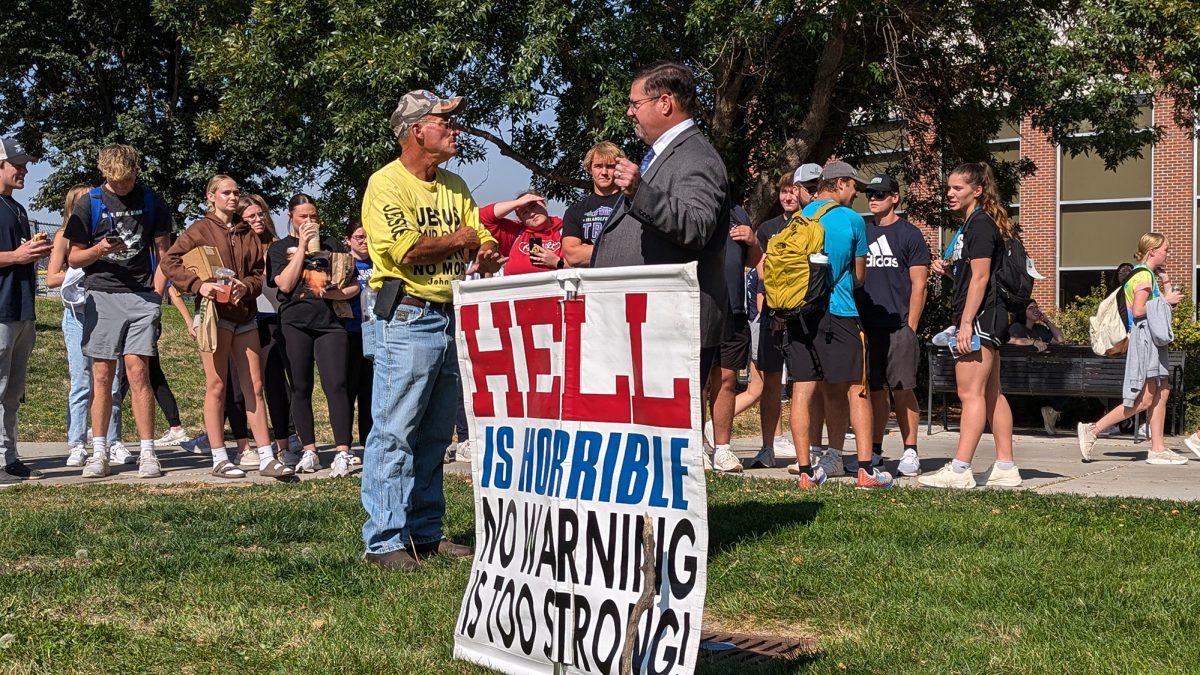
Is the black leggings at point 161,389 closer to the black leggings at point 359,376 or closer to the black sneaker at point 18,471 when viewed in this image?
the black sneaker at point 18,471

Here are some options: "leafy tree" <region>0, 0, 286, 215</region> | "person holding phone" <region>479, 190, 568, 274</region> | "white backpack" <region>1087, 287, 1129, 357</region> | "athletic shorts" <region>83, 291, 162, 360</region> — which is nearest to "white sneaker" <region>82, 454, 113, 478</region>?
"athletic shorts" <region>83, 291, 162, 360</region>

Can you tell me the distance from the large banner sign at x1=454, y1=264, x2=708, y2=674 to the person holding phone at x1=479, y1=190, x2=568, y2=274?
289 cm

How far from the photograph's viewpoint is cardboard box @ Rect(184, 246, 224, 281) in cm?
866

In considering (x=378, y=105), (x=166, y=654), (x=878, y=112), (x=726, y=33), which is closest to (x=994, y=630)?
(x=166, y=654)

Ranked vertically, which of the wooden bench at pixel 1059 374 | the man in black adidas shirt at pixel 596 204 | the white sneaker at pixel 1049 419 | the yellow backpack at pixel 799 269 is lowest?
the white sneaker at pixel 1049 419

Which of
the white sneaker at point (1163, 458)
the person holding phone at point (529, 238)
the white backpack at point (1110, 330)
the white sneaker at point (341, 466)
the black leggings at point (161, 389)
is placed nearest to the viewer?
the person holding phone at point (529, 238)

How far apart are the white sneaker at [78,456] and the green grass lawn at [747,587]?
8.78 feet

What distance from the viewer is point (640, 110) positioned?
481cm

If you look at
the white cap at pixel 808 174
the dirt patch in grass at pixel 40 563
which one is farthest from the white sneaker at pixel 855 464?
the dirt patch in grass at pixel 40 563

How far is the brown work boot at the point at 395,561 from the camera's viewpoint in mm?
5305

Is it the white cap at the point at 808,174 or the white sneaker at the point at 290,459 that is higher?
the white cap at the point at 808,174

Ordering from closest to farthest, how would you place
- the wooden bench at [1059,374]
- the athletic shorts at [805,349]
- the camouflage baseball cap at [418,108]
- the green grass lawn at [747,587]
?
the green grass lawn at [747,587] < the camouflage baseball cap at [418,108] < the athletic shorts at [805,349] < the wooden bench at [1059,374]

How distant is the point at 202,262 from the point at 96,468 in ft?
5.58

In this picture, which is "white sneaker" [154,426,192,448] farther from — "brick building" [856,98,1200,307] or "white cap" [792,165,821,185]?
"brick building" [856,98,1200,307]
